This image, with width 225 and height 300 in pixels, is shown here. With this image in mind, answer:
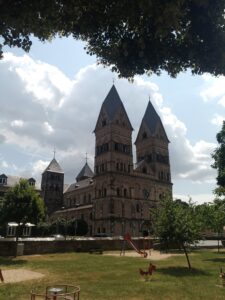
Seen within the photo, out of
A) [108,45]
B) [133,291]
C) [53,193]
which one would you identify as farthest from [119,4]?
[53,193]

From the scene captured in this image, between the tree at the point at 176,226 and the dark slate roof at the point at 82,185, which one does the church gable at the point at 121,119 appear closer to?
the dark slate roof at the point at 82,185

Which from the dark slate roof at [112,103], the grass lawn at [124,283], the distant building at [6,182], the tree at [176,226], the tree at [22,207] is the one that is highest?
the dark slate roof at [112,103]

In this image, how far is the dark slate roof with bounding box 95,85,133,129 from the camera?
271 ft

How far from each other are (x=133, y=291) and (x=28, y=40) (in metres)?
12.9

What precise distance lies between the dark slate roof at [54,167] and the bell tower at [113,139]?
29.8 metres

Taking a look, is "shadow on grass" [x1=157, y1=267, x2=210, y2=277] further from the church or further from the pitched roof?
the pitched roof

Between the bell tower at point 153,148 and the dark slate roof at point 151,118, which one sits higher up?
the dark slate roof at point 151,118

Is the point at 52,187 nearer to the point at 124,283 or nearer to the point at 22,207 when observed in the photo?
the point at 22,207

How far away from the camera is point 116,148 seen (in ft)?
265

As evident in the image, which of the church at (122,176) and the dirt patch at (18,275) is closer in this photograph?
the dirt patch at (18,275)

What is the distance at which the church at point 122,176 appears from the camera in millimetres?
76625

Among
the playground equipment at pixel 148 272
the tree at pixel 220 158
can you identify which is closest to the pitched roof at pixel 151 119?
the tree at pixel 220 158

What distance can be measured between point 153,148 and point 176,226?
64.4 meters

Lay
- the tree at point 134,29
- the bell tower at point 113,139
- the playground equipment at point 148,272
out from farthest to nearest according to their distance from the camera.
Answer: the bell tower at point 113,139 → the playground equipment at point 148,272 → the tree at point 134,29
